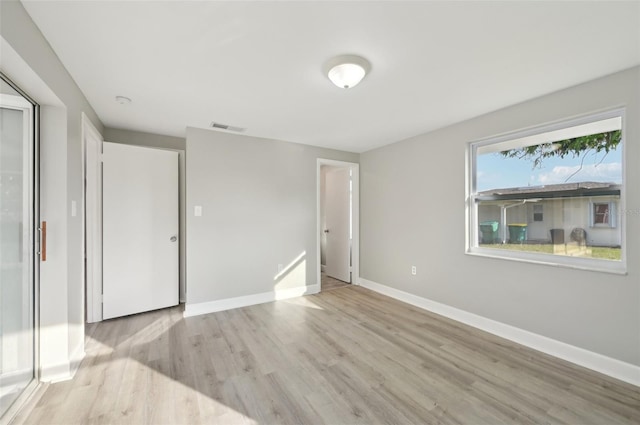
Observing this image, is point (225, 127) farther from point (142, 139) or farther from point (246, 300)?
point (246, 300)

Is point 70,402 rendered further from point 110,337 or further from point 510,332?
point 510,332

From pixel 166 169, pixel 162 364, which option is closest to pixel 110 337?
pixel 162 364

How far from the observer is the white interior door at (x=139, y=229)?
10.3 ft

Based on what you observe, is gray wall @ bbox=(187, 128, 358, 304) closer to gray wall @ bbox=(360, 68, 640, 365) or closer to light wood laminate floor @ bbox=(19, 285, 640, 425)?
light wood laminate floor @ bbox=(19, 285, 640, 425)

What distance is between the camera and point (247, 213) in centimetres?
371

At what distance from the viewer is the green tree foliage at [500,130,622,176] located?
2180 millimetres

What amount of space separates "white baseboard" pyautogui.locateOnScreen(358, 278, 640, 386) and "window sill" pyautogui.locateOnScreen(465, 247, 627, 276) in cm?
67

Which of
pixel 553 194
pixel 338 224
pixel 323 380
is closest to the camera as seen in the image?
pixel 323 380

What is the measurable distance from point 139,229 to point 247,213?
4.30ft

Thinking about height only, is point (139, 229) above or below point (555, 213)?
below

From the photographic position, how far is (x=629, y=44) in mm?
1711

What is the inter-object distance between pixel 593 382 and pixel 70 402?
370 cm

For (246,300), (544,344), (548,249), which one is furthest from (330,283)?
(548,249)

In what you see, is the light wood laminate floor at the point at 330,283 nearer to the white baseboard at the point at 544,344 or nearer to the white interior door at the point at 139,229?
the white baseboard at the point at 544,344
